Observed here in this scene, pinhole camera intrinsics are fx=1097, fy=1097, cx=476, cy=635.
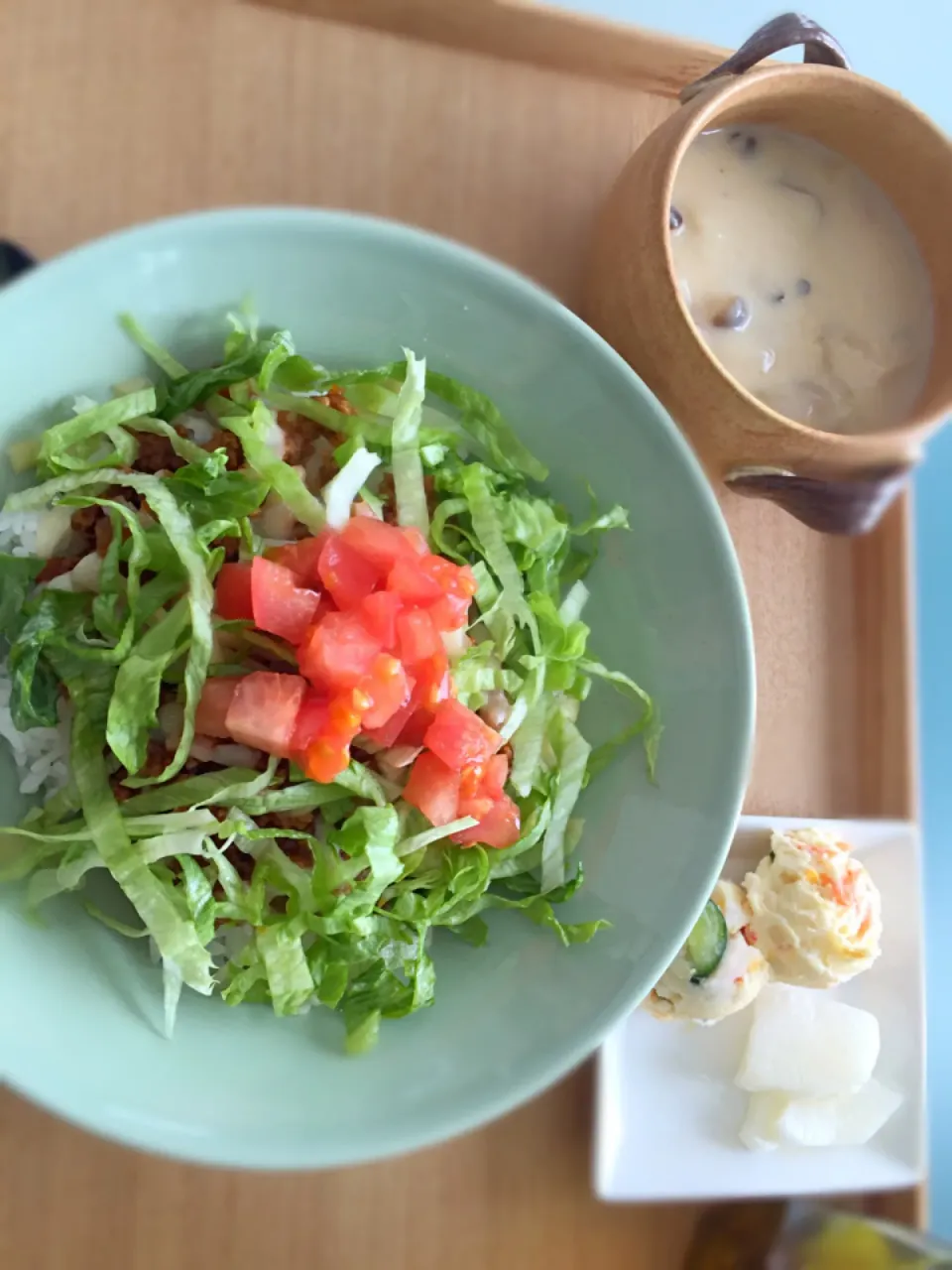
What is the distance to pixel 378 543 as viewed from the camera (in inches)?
33.0

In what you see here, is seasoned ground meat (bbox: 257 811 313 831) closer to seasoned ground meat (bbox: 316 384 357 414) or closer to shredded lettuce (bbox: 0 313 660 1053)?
shredded lettuce (bbox: 0 313 660 1053)

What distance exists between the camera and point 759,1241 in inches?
45.9

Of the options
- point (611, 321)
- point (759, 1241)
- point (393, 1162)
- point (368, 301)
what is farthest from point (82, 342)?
point (759, 1241)

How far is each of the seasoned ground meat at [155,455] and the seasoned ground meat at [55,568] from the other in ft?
0.31

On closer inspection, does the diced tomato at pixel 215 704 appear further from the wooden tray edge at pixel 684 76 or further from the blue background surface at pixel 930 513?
the blue background surface at pixel 930 513

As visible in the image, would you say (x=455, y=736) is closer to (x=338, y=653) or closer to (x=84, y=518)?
(x=338, y=653)

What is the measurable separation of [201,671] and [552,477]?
36 centimetres

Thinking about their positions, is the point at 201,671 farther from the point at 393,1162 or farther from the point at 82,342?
the point at 393,1162

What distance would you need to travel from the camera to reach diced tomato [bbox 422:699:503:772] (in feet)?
2.72


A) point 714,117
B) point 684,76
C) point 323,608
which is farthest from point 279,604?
point 684,76

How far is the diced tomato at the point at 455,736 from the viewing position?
0.83m

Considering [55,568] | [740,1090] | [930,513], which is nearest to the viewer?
[55,568]

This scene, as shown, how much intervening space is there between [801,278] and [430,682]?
58 cm

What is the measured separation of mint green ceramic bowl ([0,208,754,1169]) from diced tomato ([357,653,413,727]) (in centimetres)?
26
